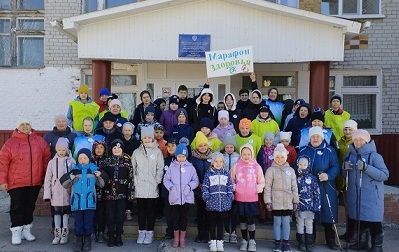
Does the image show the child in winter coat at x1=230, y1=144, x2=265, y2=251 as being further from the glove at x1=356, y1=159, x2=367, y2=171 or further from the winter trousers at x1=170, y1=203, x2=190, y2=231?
the glove at x1=356, y1=159, x2=367, y2=171

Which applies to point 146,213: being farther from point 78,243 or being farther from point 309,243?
point 309,243

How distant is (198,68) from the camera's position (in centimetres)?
1110

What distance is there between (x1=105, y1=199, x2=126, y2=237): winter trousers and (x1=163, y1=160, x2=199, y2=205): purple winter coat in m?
0.71

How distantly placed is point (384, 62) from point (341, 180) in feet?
19.5

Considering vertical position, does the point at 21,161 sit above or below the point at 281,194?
above

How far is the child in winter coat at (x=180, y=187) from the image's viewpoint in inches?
237

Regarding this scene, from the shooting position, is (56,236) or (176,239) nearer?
(176,239)

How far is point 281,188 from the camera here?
5.91 m

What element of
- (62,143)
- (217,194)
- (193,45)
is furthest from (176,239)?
(193,45)

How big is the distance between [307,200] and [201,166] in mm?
1550

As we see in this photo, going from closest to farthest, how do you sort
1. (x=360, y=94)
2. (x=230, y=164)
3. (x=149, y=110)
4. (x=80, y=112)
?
(x=230, y=164), (x=149, y=110), (x=80, y=112), (x=360, y=94)

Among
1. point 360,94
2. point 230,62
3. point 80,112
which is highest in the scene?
point 230,62

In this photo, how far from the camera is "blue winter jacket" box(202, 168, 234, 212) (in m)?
5.89

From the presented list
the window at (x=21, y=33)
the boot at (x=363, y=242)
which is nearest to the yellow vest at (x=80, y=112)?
the boot at (x=363, y=242)
